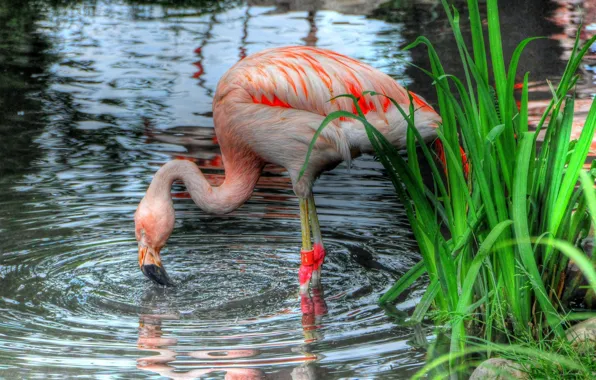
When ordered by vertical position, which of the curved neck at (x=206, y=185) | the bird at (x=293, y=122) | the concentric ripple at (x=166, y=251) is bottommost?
the concentric ripple at (x=166, y=251)

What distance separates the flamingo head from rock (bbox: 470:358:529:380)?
2104 millimetres

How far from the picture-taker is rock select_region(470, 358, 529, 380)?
3193mm

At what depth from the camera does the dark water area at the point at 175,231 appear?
156 inches

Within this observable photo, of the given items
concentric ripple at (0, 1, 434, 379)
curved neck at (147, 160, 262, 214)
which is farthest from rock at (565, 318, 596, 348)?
curved neck at (147, 160, 262, 214)

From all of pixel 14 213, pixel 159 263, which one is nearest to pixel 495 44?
pixel 159 263

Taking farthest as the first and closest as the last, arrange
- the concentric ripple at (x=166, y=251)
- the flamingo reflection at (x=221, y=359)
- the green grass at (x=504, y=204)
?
1. the concentric ripple at (x=166, y=251)
2. the flamingo reflection at (x=221, y=359)
3. the green grass at (x=504, y=204)

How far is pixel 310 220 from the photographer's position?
17.6ft

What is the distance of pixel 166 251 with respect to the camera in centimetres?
557

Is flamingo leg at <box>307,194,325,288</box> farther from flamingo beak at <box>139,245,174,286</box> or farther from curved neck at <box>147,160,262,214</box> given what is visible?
flamingo beak at <box>139,245,174,286</box>

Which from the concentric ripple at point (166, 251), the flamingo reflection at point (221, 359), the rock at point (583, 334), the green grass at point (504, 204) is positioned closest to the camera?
the rock at point (583, 334)

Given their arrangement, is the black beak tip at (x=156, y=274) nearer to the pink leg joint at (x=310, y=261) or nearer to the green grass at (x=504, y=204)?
the pink leg joint at (x=310, y=261)

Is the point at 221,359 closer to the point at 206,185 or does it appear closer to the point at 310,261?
the point at 310,261

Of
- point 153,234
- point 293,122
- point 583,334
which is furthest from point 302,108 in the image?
point 583,334

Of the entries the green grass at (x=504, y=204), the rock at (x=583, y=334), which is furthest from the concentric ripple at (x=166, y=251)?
the rock at (x=583, y=334)
